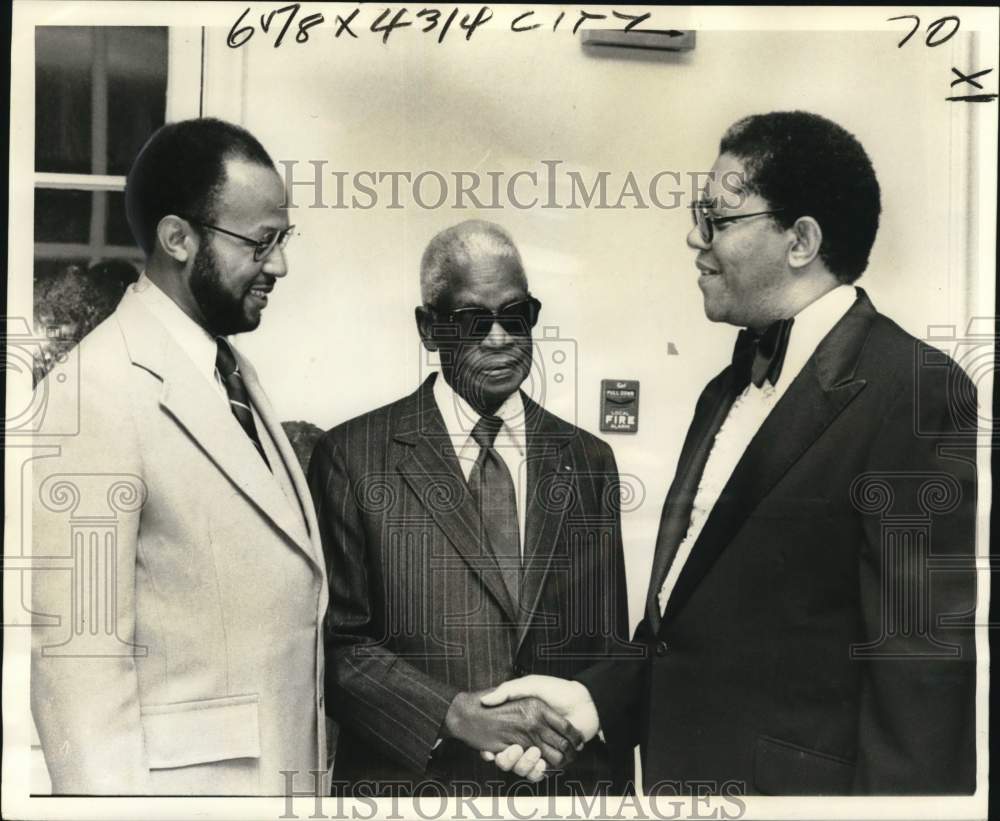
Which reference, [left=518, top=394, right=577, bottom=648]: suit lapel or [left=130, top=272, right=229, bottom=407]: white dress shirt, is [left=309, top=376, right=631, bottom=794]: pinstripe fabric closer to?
[left=518, top=394, right=577, bottom=648]: suit lapel

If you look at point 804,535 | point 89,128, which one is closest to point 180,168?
point 89,128

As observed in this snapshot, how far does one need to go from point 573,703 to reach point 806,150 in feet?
5.12

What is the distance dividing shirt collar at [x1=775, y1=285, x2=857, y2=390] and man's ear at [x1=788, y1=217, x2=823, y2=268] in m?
0.11

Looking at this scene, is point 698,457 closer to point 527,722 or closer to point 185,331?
point 527,722

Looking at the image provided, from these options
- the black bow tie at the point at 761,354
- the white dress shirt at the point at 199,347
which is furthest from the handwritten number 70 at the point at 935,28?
the white dress shirt at the point at 199,347

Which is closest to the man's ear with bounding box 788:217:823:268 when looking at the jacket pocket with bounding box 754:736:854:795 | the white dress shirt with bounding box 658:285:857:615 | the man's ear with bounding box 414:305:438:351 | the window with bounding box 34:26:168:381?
the white dress shirt with bounding box 658:285:857:615

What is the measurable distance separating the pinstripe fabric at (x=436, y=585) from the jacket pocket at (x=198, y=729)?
0.80 ft

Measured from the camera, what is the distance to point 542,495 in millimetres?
3389

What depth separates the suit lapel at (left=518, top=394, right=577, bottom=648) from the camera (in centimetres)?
336

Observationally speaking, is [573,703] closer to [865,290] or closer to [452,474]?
[452,474]

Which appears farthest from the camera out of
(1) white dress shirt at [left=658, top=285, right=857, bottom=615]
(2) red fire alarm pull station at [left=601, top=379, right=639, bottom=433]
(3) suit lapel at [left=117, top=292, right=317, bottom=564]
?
(2) red fire alarm pull station at [left=601, top=379, right=639, bottom=433]

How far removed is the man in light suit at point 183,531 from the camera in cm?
322

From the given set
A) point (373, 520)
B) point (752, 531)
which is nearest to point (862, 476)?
point (752, 531)

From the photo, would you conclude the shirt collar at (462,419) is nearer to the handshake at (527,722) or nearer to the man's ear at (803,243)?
the handshake at (527,722)
